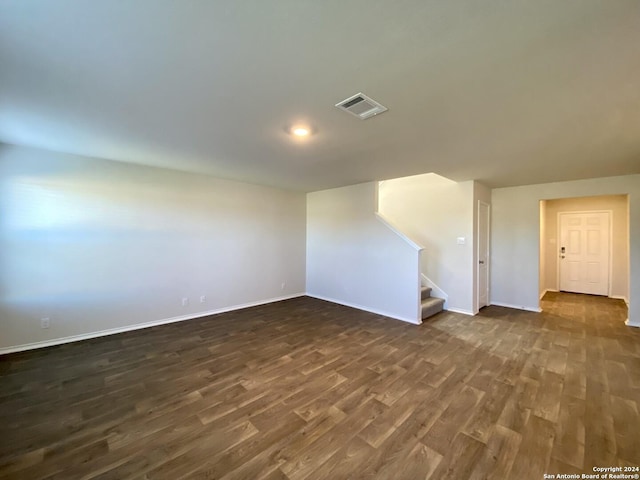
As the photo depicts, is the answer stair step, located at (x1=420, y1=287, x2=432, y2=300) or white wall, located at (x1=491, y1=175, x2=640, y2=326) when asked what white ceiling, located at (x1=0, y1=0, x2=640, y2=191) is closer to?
white wall, located at (x1=491, y1=175, x2=640, y2=326)

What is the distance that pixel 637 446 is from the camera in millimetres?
1781

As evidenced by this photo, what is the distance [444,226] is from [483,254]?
100 cm

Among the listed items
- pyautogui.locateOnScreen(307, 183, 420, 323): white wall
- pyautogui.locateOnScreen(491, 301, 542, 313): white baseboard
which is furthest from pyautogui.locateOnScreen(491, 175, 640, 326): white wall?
pyautogui.locateOnScreen(307, 183, 420, 323): white wall

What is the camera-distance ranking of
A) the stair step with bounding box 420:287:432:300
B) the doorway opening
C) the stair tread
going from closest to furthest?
the stair tread
the stair step with bounding box 420:287:432:300
the doorway opening

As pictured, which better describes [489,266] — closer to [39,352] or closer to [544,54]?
[544,54]

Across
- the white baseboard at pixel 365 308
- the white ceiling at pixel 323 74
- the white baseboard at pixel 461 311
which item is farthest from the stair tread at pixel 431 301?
the white ceiling at pixel 323 74

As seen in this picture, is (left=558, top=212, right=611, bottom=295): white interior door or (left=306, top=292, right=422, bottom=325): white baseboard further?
(left=558, top=212, right=611, bottom=295): white interior door

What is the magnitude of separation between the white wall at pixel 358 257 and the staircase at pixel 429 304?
0.33 metres

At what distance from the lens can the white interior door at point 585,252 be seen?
20.5 ft

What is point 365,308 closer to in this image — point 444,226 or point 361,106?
point 444,226

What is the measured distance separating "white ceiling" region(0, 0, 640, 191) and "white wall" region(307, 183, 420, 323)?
6.52 feet

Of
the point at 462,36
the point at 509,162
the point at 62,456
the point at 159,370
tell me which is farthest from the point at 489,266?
the point at 62,456

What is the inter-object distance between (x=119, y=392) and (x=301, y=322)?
2489mm

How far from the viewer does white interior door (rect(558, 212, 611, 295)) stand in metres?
6.26
